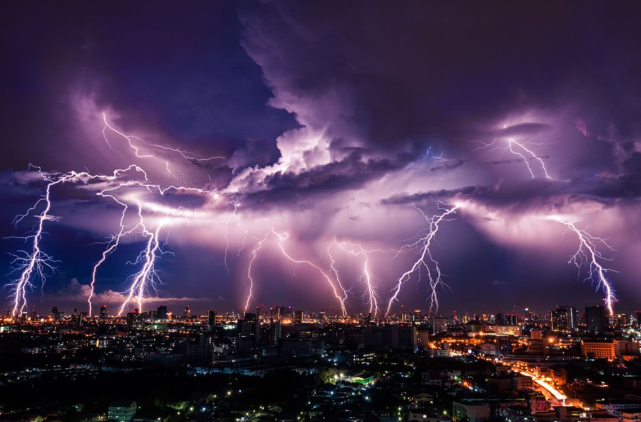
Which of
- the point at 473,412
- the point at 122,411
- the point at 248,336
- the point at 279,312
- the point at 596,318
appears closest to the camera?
the point at 473,412

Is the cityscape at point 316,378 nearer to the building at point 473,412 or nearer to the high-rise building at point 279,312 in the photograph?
the building at point 473,412

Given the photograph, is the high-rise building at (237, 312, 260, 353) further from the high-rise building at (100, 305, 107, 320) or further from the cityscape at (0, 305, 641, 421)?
the high-rise building at (100, 305, 107, 320)

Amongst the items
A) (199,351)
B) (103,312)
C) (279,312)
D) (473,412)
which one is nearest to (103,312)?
(103,312)

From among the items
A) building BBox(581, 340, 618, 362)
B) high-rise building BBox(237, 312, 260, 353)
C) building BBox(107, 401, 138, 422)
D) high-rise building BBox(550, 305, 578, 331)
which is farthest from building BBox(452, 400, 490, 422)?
high-rise building BBox(550, 305, 578, 331)

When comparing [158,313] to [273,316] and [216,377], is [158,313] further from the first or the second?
[216,377]

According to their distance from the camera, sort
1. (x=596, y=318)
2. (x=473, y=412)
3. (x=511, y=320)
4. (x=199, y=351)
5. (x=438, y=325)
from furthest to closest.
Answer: (x=511, y=320), (x=438, y=325), (x=596, y=318), (x=199, y=351), (x=473, y=412)

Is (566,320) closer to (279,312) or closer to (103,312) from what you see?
(279,312)

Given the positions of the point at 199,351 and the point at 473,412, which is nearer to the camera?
the point at 473,412
